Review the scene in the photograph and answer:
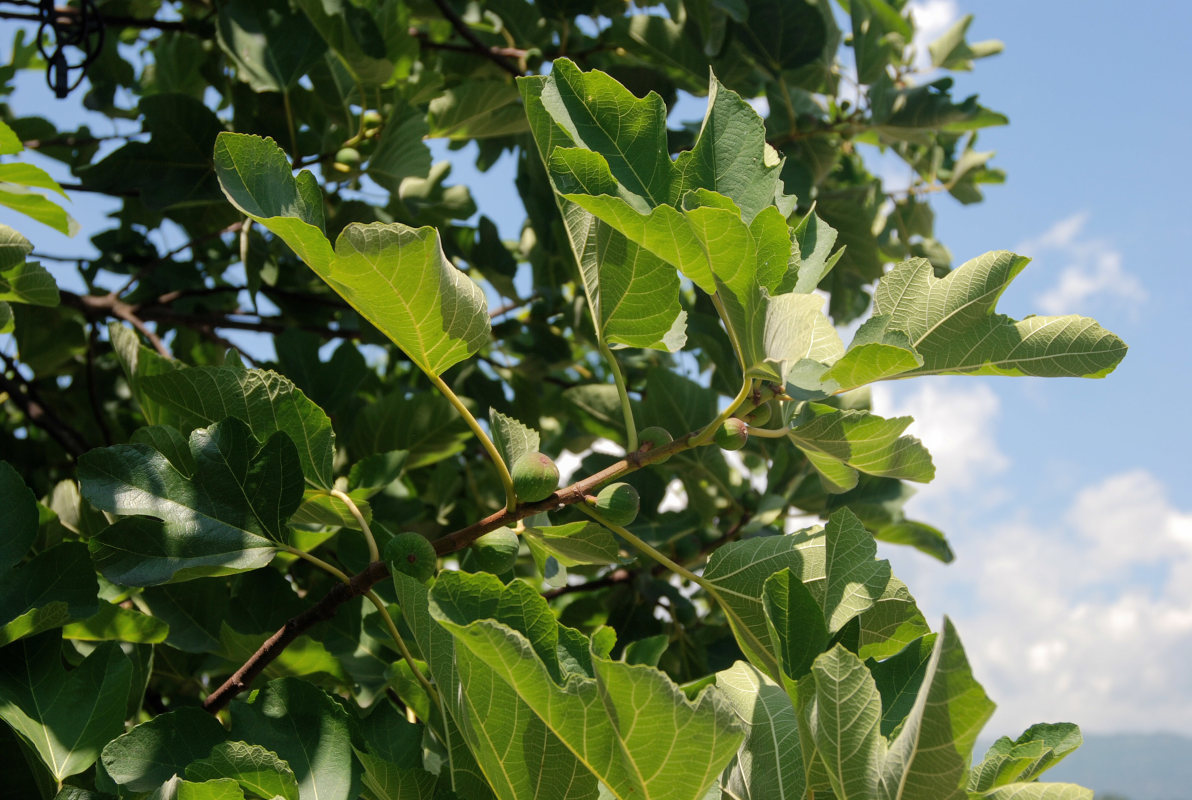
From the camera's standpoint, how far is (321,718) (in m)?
1.02

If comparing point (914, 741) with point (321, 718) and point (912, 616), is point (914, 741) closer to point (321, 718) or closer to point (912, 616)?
point (912, 616)

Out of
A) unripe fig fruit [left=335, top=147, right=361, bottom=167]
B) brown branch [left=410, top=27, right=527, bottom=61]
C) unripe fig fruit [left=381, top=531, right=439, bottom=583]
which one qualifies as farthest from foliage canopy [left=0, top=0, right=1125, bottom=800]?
brown branch [left=410, top=27, right=527, bottom=61]

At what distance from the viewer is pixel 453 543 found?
3.57ft

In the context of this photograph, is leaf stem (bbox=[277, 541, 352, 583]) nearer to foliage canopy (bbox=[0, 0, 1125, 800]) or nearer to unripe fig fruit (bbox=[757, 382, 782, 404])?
foliage canopy (bbox=[0, 0, 1125, 800])

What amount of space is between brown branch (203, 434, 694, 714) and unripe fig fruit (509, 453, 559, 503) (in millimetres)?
24

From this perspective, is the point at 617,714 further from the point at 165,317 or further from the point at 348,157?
the point at 165,317

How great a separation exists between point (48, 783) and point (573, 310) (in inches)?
66.1

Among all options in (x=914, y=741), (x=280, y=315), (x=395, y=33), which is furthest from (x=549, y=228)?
(x=914, y=741)

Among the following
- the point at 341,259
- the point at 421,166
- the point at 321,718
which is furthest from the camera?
the point at 421,166

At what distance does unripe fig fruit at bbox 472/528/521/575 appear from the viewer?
3.56 feet

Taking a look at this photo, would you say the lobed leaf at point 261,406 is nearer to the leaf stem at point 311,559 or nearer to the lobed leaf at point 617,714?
the leaf stem at point 311,559

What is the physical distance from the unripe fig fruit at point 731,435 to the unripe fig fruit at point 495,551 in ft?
0.89

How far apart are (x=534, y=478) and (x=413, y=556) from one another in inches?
6.5

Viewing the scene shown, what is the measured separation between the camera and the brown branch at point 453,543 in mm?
1050
